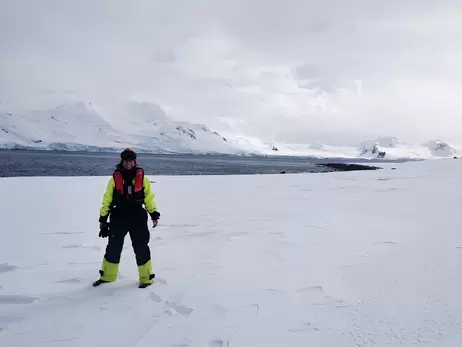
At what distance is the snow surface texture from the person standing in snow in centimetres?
29

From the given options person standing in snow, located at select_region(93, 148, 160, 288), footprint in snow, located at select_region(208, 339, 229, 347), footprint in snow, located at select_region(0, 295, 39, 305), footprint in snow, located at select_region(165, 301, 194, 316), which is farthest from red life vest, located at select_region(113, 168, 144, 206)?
footprint in snow, located at select_region(208, 339, 229, 347)

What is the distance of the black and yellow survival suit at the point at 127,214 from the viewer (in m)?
4.71

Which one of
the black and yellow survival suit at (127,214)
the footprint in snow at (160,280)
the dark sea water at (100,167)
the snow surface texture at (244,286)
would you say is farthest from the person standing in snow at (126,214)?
the dark sea water at (100,167)

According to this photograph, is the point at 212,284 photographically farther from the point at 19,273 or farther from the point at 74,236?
the point at 74,236

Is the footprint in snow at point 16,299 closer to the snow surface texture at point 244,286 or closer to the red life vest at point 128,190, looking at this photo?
the snow surface texture at point 244,286

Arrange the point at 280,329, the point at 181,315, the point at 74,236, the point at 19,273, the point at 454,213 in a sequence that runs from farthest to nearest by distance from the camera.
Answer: the point at 454,213, the point at 74,236, the point at 19,273, the point at 181,315, the point at 280,329

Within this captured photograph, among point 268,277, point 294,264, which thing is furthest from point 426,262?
point 268,277

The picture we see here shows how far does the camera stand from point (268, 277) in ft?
16.5

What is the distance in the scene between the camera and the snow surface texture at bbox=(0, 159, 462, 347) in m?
3.45

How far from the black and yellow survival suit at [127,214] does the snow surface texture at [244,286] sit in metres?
0.31

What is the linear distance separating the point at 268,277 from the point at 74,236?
5007 millimetres

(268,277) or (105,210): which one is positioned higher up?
(105,210)

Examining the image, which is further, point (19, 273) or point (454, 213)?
point (454, 213)

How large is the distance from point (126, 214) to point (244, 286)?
2.06m
